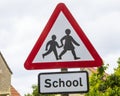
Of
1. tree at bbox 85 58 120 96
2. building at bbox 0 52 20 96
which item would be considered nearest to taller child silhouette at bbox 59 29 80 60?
tree at bbox 85 58 120 96

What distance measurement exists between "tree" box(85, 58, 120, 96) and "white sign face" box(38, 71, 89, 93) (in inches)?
618

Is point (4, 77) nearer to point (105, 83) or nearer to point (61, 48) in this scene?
point (105, 83)

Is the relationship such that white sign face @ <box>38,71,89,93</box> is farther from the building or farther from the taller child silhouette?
the building

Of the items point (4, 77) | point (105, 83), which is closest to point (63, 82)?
point (105, 83)

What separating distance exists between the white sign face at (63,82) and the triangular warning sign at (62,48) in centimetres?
9

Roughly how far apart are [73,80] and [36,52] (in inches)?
19.6

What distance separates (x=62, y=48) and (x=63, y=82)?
35cm

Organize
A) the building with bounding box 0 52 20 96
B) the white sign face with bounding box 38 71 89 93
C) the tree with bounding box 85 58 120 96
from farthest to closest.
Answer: the building with bounding box 0 52 20 96 < the tree with bounding box 85 58 120 96 < the white sign face with bounding box 38 71 89 93

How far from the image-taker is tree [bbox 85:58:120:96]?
65.6 ft

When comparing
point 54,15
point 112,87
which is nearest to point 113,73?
point 112,87

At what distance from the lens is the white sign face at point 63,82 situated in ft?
14.4

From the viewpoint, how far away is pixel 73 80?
4.40 metres

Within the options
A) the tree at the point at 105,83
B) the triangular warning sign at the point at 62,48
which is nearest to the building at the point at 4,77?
the tree at the point at 105,83

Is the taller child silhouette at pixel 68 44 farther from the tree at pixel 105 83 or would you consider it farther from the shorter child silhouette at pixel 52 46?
the tree at pixel 105 83
